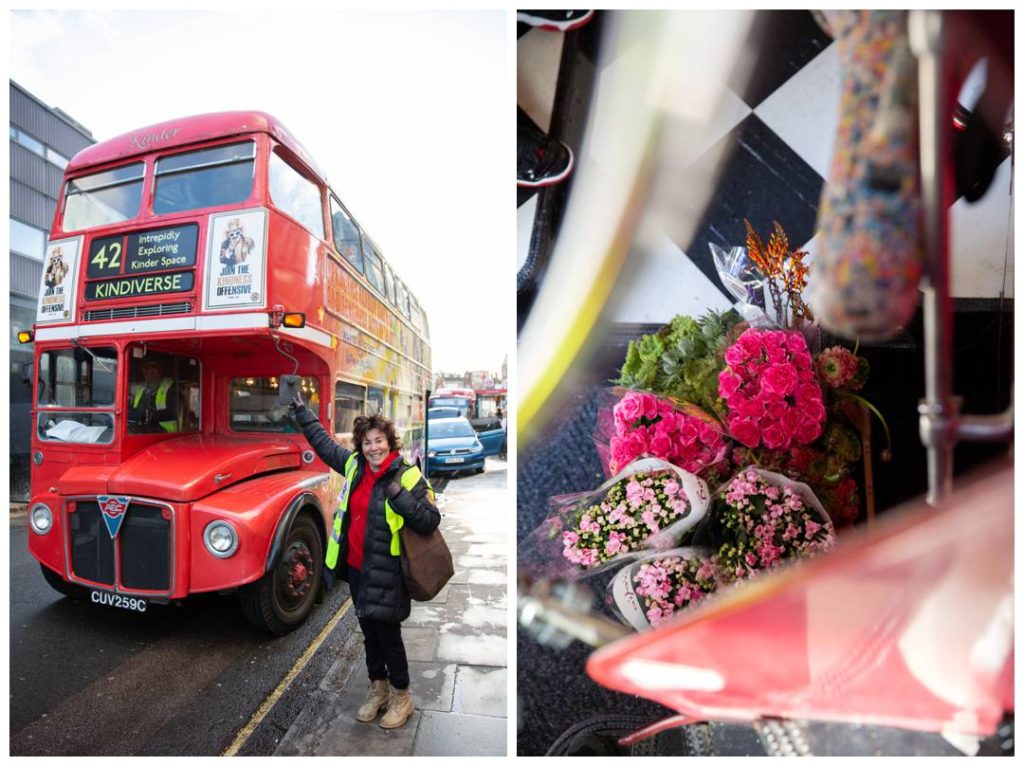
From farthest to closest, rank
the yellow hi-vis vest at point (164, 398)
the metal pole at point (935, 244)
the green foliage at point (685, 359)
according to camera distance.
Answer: the yellow hi-vis vest at point (164, 398)
the green foliage at point (685, 359)
the metal pole at point (935, 244)

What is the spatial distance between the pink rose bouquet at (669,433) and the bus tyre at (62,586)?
268 centimetres

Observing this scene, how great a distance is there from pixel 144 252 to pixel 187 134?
578 mm

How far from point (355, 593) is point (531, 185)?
1.77m

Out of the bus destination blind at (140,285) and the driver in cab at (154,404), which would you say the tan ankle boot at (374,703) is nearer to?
the driver in cab at (154,404)

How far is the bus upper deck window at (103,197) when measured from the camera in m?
2.58

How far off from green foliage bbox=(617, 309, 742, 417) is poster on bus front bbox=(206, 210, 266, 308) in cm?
159

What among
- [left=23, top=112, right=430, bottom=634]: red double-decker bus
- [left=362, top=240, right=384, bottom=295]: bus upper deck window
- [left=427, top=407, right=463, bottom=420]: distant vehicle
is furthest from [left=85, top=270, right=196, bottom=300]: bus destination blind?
[left=427, top=407, right=463, bottom=420]: distant vehicle

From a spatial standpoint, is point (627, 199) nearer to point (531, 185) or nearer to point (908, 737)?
point (531, 185)

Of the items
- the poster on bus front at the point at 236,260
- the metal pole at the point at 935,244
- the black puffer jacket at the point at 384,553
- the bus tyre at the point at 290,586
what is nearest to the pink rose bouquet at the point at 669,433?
the metal pole at the point at 935,244

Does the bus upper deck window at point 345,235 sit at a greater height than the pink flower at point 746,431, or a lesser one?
greater

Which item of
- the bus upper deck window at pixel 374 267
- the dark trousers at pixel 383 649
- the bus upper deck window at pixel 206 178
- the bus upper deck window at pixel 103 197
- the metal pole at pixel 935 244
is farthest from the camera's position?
the bus upper deck window at pixel 374 267

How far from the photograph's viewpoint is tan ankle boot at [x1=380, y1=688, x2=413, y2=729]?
7.09 feet

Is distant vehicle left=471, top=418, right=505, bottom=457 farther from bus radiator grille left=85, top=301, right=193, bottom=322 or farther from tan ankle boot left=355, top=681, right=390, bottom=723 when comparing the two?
bus radiator grille left=85, top=301, right=193, bottom=322

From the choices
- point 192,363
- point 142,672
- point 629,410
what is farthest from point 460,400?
point 142,672
